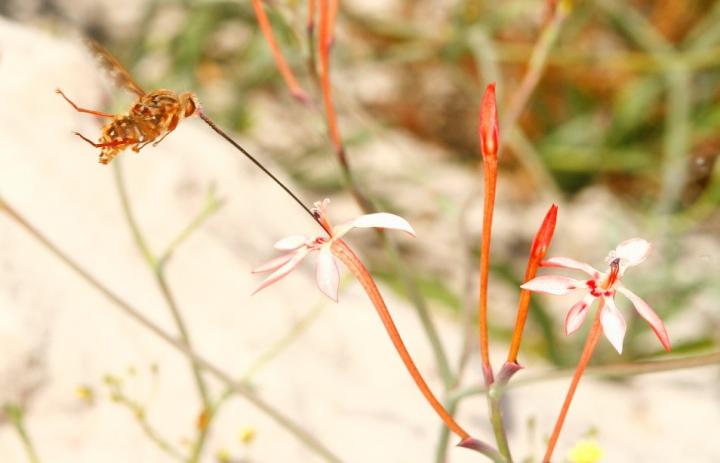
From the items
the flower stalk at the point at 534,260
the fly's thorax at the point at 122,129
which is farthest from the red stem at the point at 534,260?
the fly's thorax at the point at 122,129

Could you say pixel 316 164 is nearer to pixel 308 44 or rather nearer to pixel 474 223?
pixel 474 223

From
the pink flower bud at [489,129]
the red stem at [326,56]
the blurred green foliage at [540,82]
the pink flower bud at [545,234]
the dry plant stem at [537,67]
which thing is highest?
the blurred green foliage at [540,82]

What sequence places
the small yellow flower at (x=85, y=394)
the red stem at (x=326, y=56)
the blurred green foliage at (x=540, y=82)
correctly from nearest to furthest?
the red stem at (x=326, y=56), the small yellow flower at (x=85, y=394), the blurred green foliage at (x=540, y=82)

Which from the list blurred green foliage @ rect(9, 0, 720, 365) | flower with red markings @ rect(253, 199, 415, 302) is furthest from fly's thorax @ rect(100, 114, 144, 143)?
blurred green foliage @ rect(9, 0, 720, 365)

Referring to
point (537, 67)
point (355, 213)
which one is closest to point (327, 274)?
point (537, 67)

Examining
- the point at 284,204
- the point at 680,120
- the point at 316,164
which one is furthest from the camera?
the point at 316,164

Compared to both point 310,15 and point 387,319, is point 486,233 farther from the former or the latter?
point 310,15

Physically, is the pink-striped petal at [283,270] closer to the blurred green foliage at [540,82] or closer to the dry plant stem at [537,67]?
the dry plant stem at [537,67]

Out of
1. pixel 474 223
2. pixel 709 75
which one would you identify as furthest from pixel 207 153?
pixel 709 75
